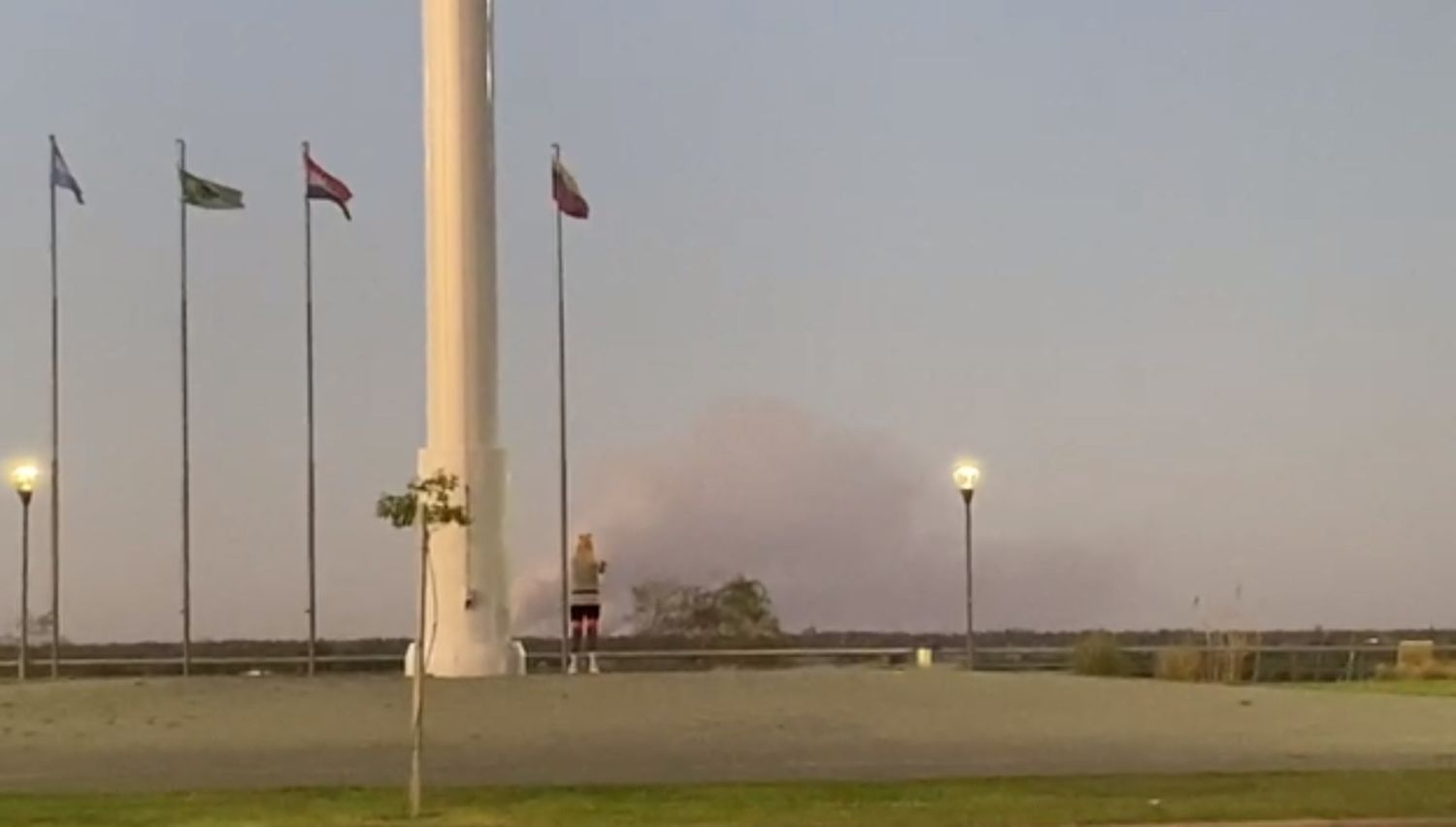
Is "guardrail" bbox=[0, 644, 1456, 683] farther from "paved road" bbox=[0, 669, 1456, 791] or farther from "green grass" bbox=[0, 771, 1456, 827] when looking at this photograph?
"green grass" bbox=[0, 771, 1456, 827]

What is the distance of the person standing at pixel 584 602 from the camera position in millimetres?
31172

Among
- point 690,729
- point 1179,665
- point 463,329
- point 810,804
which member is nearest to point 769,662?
point 1179,665

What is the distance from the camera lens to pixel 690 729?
2395 centimetres

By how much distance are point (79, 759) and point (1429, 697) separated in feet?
50.6

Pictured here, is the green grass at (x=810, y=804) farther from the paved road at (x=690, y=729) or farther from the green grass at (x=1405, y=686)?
the green grass at (x=1405, y=686)

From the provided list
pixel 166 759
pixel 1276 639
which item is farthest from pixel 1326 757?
pixel 1276 639

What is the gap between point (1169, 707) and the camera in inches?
1011

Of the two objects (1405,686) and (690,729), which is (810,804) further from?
(1405,686)

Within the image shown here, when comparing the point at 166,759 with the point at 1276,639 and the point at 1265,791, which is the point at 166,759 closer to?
the point at 1265,791

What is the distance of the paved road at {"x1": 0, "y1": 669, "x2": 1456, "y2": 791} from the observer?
20.6m

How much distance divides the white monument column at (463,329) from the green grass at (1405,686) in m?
10.8

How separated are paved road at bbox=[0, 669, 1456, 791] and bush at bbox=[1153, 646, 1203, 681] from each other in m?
5.24

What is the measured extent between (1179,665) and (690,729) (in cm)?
1221

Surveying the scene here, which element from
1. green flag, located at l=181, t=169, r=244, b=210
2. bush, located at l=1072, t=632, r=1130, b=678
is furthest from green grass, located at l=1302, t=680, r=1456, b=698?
green flag, located at l=181, t=169, r=244, b=210
